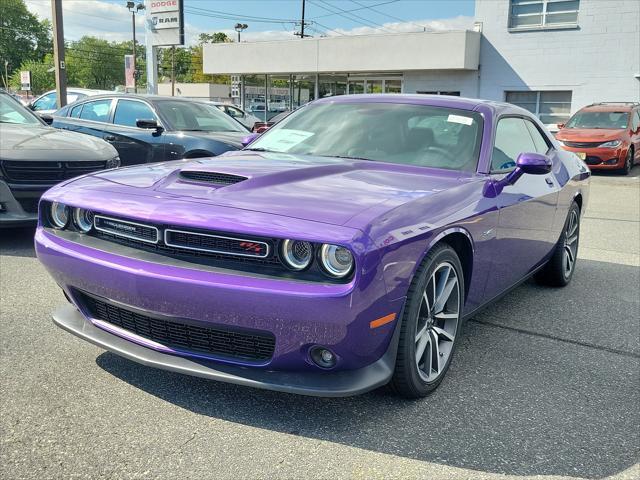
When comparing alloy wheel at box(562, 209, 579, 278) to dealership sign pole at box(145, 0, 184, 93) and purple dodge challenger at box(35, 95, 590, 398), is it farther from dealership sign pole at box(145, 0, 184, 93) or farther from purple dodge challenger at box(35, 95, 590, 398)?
dealership sign pole at box(145, 0, 184, 93)

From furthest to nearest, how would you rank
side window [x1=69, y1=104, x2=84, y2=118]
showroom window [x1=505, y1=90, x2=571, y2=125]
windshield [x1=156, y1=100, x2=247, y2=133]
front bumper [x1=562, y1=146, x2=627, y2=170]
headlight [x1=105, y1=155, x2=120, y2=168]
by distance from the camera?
1. showroom window [x1=505, y1=90, x2=571, y2=125]
2. front bumper [x1=562, y1=146, x2=627, y2=170]
3. side window [x1=69, y1=104, x2=84, y2=118]
4. windshield [x1=156, y1=100, x2=247, y2=133]
5. headlight [x1=105, y1=155, x2=120, y2=168]

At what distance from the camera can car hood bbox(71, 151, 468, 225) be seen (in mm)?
2684

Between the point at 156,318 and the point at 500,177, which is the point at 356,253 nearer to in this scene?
the point at 156,318

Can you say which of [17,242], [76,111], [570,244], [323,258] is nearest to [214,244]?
[323,258]

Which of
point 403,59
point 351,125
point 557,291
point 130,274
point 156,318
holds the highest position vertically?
point 403,59

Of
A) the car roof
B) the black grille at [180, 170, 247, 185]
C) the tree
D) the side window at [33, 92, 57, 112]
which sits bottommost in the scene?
the black grille at [180, 170, 247, 185]

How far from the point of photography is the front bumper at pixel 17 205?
5711 millimetres

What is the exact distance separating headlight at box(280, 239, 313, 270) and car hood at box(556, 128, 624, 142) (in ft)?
47.1

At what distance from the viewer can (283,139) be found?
4250 millimetres

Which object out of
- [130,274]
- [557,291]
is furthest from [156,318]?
[557,291]

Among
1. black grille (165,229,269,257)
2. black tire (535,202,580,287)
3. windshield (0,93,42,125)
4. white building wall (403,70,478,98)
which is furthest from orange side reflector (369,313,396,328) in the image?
white building wall (403,70,478,98)

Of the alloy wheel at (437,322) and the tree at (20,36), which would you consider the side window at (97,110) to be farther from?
the tree at (20,36)

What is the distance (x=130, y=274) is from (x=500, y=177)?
2.25m

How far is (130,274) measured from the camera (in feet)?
8.71
